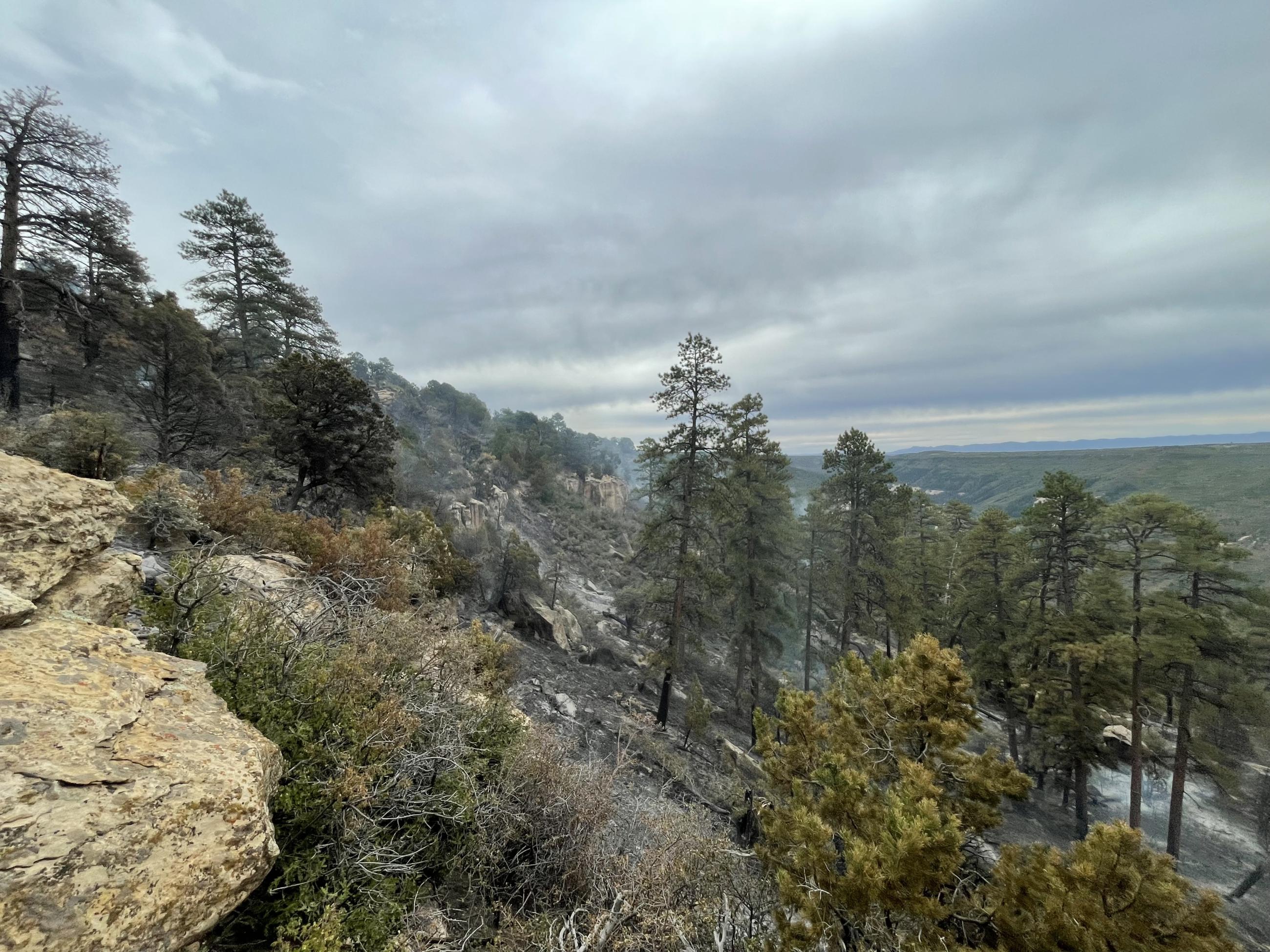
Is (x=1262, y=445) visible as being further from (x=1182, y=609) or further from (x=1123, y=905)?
(x=1123, y=905)

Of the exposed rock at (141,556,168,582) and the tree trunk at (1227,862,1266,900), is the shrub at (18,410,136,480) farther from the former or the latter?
the tree trunk at (1227,862,1266,900)

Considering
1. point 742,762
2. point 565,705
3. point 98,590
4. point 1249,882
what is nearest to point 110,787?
point 98,590

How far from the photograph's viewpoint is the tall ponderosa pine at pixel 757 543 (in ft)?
50.2

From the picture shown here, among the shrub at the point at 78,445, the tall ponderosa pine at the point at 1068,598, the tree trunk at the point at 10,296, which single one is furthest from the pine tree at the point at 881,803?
the tree trunk at the point at 10,296

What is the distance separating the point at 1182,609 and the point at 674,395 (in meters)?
13.6

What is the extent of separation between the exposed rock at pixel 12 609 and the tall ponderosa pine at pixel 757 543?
13.7 metres

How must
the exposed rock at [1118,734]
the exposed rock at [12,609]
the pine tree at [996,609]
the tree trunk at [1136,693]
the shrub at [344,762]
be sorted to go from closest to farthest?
1. the exposed rock at [12,609]
2. the shrub at [344,762]
3. the tree trunk at [1136,693]
4. the pine tree at [996,609]
5. the exposed rock at [1118,734]

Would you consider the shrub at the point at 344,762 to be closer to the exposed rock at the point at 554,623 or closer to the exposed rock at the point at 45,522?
the exposed rock at the point at 45,522

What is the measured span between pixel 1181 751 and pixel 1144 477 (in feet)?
554

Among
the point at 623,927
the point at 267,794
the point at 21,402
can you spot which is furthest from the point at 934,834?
the point at 21,402

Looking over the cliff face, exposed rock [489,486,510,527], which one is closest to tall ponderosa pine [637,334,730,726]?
the cliff face

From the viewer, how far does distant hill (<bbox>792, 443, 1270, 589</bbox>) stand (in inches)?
3159

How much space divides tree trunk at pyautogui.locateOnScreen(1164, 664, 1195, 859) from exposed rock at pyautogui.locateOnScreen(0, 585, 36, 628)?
20.5m

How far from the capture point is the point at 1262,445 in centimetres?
12862
